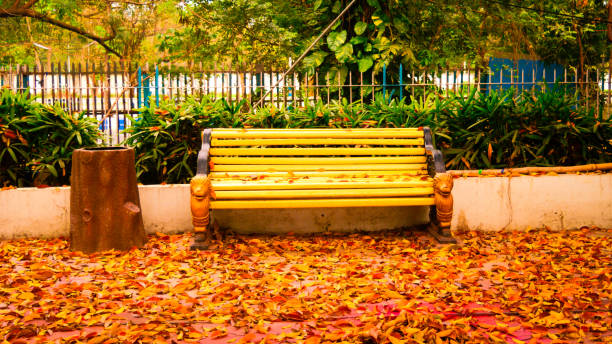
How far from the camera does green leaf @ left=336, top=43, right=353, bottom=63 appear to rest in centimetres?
878

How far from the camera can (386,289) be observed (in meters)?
4.01

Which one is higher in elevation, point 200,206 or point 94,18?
point 94,18

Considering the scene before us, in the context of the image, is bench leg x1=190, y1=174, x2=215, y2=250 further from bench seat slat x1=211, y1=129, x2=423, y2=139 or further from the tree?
the tree

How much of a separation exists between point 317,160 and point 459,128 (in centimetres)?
161

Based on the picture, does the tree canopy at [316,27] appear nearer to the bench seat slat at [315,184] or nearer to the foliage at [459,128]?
the foliage at [459,128]

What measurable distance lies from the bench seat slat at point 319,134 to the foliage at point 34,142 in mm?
1569

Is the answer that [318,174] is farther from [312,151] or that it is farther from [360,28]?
[360,28]

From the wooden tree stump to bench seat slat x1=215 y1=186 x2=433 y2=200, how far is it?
85 cm

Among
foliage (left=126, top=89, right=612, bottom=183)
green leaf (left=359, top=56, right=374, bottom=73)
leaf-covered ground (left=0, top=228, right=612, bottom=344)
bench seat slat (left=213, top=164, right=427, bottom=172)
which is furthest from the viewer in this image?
green leaf (left=359, top=56, right=374, bottom=73)

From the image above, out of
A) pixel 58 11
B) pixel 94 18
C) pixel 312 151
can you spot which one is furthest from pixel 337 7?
pixel 58 11

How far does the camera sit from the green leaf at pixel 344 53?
8.78m

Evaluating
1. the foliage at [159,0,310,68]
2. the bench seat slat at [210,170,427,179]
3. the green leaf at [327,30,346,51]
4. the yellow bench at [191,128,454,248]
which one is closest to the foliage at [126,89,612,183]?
the yellow bench at [191,128,454,248]

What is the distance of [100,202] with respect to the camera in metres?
4.99

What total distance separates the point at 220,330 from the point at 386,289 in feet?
4.14
